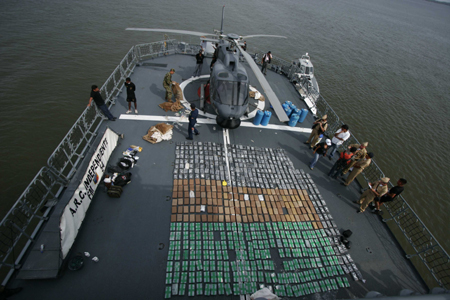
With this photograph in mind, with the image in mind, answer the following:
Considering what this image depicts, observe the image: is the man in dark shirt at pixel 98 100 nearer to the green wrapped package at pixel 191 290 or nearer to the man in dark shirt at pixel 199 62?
the man in dark shirt at pixel 199 62

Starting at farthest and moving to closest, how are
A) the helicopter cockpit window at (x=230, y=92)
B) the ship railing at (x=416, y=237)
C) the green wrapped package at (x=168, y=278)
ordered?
the helicopter cockpit window at (x=230, y=92) < the ship railing at (x=416, y=237) < the green wrapped package at (x=168, y=278)

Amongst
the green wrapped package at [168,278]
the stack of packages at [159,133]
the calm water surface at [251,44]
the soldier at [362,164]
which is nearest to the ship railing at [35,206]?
the calm water surface at [251,44]

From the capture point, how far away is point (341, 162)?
936 centimetres

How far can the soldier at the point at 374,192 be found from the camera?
25.6 feet

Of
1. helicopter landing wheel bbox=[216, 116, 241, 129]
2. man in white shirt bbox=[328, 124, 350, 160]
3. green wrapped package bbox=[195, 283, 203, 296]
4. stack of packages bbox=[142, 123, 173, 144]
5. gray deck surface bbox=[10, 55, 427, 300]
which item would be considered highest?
man in white shirt bbox=[328, 124, 350, 160]

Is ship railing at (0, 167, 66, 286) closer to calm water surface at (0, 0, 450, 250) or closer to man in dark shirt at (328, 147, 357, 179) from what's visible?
calm water surface at (0, 0, 450, 250)

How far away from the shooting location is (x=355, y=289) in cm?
639


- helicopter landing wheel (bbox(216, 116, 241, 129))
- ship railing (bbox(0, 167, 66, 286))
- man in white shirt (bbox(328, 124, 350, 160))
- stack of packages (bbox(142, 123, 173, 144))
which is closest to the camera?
ship railing (bbox(0, 167, 66, 286))

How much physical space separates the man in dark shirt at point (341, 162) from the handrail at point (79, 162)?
3.34 feet

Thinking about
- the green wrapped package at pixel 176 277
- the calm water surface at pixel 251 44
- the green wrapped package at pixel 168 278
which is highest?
the green wrapped package at pixel 176 277

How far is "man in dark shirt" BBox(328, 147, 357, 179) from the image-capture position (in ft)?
29.9

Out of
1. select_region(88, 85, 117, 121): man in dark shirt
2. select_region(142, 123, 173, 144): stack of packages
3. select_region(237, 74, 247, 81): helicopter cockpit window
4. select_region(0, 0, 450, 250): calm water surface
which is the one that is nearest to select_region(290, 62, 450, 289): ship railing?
select_region(0, 0, 450, 250): calm water surface

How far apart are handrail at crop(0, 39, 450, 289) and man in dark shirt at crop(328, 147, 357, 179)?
1019mm

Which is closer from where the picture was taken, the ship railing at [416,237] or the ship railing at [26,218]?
the ship railing at [26,218]
